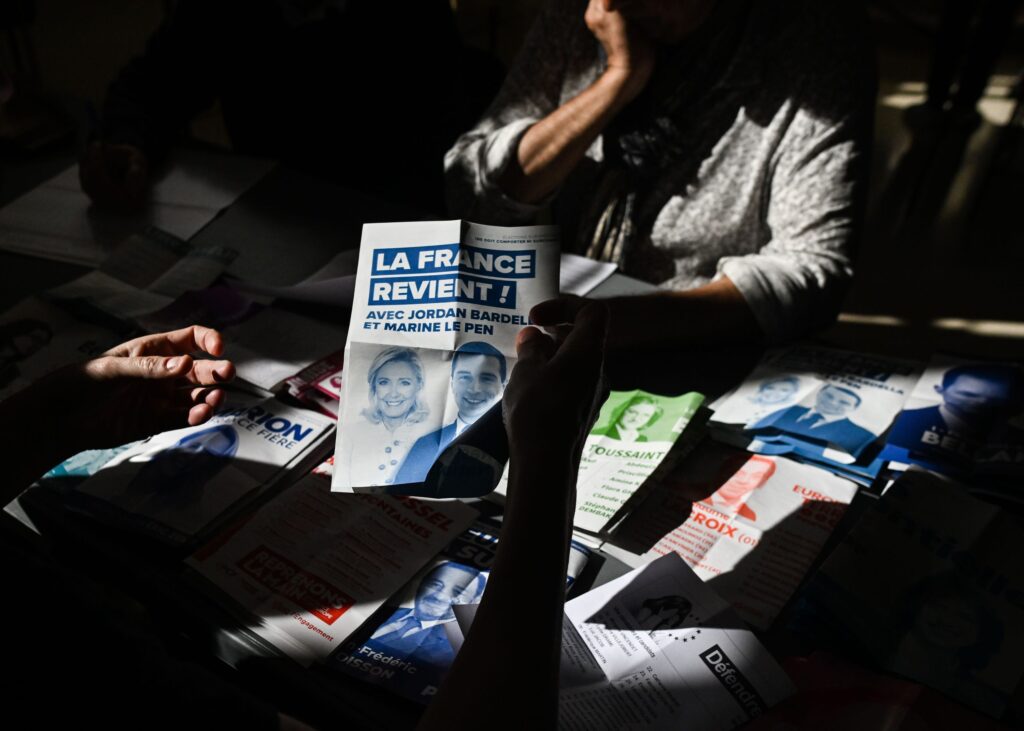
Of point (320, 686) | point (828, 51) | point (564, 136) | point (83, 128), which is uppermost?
point (828, 51)

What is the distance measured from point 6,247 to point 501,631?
53.2 inches

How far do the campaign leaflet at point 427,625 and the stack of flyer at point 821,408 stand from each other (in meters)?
0.31

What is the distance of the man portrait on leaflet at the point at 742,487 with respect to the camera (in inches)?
38.1

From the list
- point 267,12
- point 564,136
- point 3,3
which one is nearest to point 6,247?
point 267,12

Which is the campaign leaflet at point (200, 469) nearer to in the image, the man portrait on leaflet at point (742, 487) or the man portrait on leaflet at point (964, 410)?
the man portrait on leaflet at point (742, 487)

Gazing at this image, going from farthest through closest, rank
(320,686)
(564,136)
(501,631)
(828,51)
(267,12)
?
(267,12) → (564,136) → (828,51) → (320,686) → (501,631)

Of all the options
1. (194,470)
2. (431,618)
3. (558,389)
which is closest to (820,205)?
(558,389)

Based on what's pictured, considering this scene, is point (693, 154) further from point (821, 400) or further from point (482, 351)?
point (482, 351)

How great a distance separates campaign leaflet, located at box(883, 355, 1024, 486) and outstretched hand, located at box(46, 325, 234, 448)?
0.85 metres

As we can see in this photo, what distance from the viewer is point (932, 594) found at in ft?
2.74

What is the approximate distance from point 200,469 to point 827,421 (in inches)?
31.7

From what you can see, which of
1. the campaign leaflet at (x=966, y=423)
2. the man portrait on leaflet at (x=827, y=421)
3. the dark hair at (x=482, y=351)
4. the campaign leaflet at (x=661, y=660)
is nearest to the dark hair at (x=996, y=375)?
the campaign leaflet at (x=966, y=423)

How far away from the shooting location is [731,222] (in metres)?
1.47

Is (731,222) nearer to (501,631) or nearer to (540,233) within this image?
Result: (540,233)
